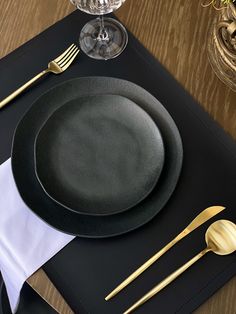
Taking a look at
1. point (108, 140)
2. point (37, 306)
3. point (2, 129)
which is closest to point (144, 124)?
point (108, 140)

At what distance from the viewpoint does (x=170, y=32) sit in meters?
0.66

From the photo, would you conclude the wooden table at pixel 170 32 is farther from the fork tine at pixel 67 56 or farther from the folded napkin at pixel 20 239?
the folded napkin at pixel 20 239

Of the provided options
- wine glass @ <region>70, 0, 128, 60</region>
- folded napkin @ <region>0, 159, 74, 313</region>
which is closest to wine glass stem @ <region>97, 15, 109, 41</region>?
wine glass @ <region>70, 0, 128, 60</region>

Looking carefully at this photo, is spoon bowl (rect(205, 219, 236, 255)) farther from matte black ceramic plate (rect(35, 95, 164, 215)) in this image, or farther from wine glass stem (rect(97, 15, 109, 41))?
wine glass stem (rect(97, 15, 109, 41))

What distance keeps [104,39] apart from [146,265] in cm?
32

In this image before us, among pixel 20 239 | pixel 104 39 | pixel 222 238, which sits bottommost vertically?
pixel 222 238

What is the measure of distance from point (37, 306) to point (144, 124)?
0.37 metres

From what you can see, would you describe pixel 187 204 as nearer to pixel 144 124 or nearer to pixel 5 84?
pixel 144 124

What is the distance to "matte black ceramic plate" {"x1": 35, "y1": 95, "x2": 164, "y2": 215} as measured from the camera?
539mm

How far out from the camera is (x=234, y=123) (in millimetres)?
603

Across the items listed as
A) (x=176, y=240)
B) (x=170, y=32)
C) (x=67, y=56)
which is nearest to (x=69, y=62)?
(x=67, y=56)

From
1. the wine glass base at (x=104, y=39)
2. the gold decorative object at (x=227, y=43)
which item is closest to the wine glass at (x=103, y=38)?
the wine glass base at (x=104, y=39)

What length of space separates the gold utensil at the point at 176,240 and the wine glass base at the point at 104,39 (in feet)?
0.81

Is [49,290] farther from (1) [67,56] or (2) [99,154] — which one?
(1) [67,56]
